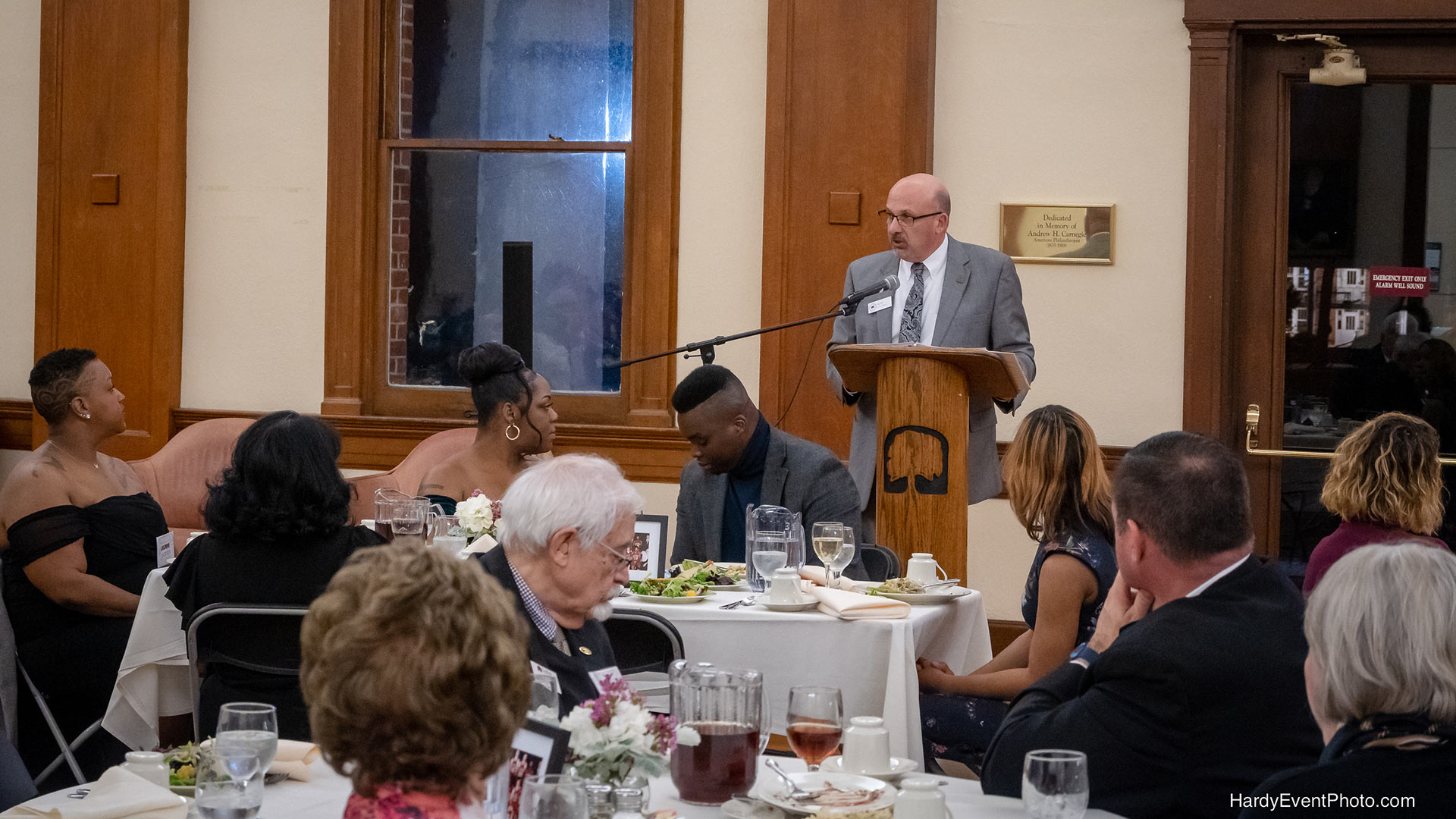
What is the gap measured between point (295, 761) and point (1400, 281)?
16.8 feet

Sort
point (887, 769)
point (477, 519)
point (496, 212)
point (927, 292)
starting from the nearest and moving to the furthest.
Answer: point (887, 769) < point (477, 519) < point (927, 292) < point (496, 212)

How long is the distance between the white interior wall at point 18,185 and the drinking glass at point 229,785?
5791 mm

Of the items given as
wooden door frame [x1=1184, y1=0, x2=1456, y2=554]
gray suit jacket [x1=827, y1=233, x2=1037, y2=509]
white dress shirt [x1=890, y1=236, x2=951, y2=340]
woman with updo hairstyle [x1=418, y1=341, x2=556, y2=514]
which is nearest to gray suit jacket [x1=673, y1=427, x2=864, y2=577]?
gray suit jacket [x1=827, y1=233, x2=1037, y2=509]

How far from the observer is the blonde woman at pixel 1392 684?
1.63 metres

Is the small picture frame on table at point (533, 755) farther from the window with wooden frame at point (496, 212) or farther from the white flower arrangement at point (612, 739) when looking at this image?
the window with wooden frame at point (496, 212)

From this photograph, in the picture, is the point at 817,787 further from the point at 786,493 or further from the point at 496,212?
the point at 496,212

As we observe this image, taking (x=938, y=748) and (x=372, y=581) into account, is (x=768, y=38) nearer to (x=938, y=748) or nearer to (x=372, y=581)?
(x=938, y=748)

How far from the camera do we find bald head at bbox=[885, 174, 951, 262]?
16.4 feet

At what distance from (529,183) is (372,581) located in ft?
17.6

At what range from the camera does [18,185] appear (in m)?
6.88

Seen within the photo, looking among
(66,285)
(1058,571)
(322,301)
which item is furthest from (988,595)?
(66,285)

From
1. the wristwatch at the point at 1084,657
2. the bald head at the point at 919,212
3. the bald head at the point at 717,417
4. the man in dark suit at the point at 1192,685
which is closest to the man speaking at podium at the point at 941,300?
the bald head at the point at 919,212

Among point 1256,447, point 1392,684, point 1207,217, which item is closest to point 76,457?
point 1392,684

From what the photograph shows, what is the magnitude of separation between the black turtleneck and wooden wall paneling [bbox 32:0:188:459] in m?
3.34
